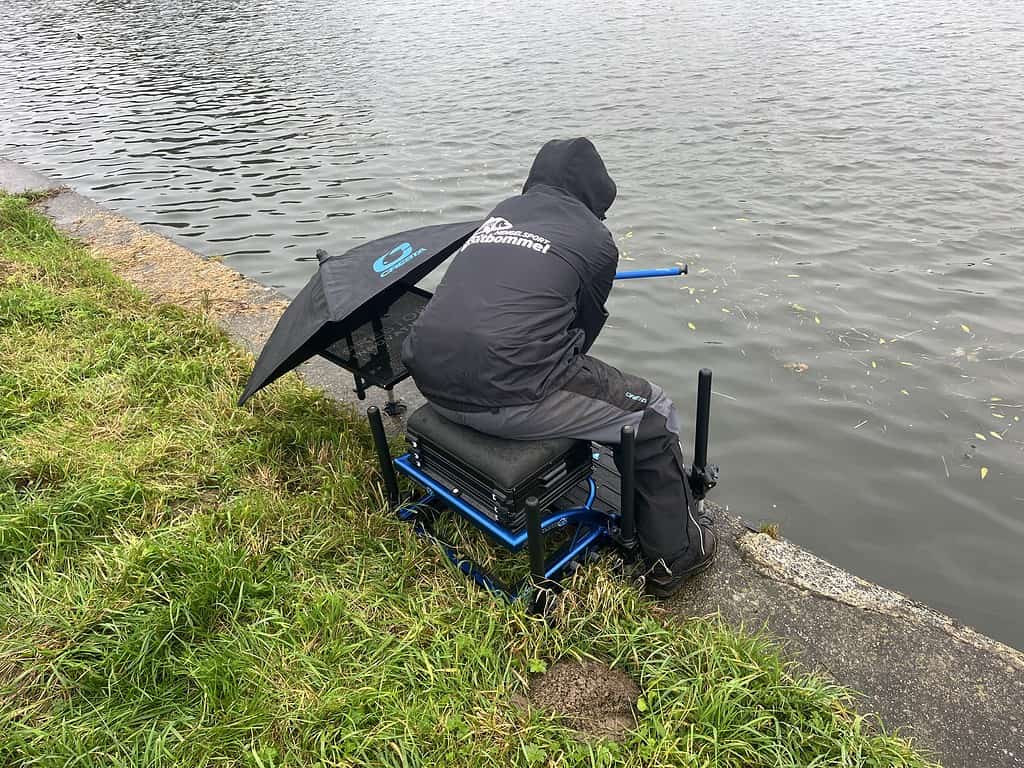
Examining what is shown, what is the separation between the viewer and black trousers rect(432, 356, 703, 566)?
2.85 metres

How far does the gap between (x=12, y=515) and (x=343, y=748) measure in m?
2.11

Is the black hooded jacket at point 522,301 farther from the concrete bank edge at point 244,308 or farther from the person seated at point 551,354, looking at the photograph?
the concrete bank edge at point 244,308

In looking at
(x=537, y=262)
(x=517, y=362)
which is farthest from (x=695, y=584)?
(x=537, y=262)

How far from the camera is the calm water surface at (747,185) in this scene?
455cm

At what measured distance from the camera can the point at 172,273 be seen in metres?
6.87

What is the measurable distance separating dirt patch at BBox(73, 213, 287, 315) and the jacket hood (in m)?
3.54

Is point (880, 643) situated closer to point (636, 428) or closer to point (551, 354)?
point (636, 428)

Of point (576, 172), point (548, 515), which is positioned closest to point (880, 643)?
point (548, 515)

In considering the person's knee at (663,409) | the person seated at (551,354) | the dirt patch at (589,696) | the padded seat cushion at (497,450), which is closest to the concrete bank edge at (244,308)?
the person seated at (551,354)

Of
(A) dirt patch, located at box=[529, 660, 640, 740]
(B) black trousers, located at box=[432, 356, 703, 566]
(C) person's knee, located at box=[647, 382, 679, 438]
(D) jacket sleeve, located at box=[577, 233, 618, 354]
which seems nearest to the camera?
(A) dirt patch, located at box=[529, 660, 640, 740]

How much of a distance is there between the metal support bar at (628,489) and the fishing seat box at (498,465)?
0.79 ft

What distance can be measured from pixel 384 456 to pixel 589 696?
145 cm

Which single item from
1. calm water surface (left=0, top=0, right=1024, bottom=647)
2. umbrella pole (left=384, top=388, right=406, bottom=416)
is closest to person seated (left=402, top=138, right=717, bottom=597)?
umbrella pole (left=384, top=388, right=406, bottom=416)

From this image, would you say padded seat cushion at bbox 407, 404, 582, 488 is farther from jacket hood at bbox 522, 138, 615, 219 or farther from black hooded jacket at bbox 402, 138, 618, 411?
jacket hood at bbox 522, 138, 615, 219
